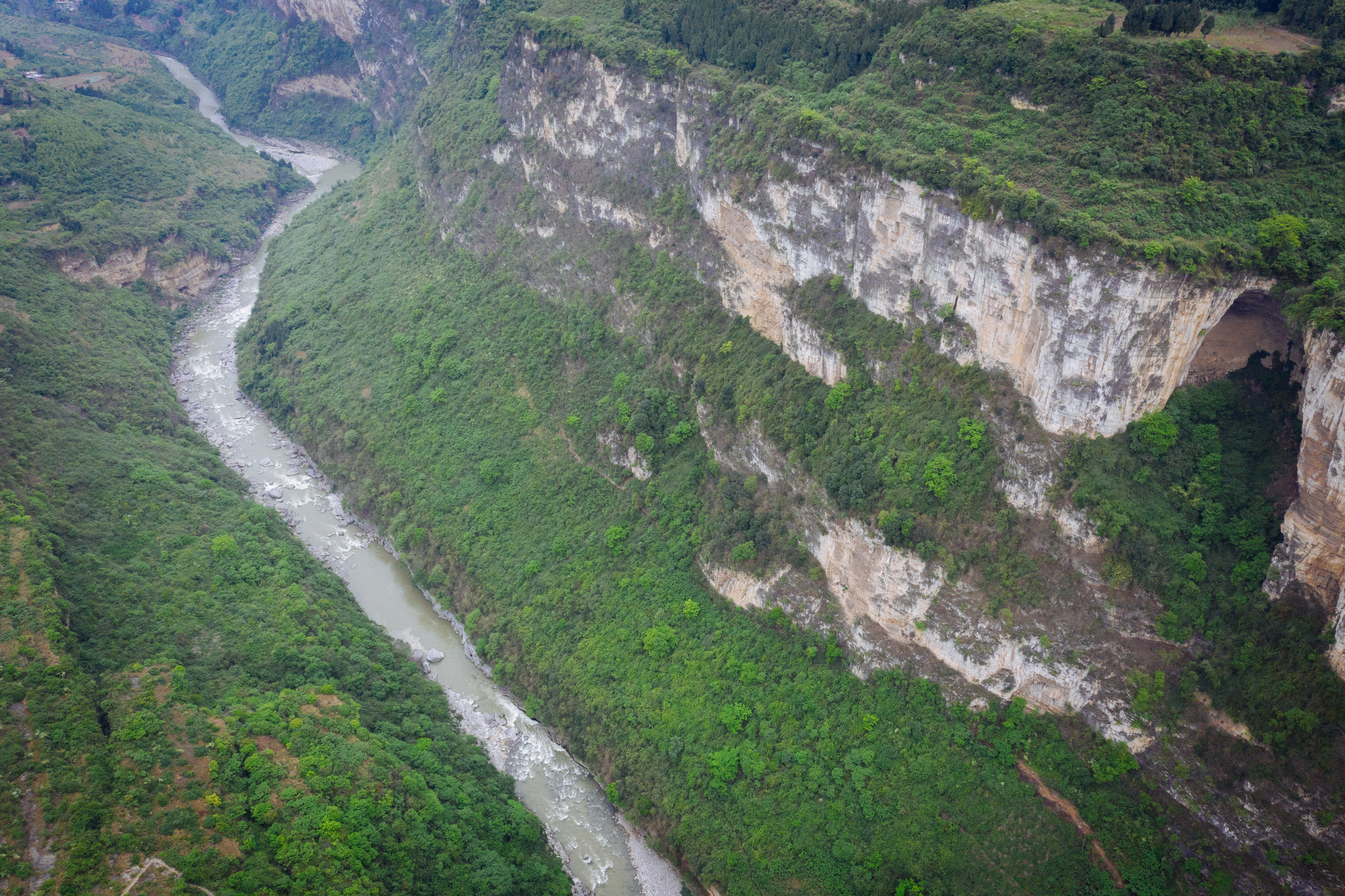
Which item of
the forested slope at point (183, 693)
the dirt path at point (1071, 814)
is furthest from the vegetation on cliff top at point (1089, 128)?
the forested slope at point (183, 693)

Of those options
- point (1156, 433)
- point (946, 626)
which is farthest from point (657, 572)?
point (1156, 433)

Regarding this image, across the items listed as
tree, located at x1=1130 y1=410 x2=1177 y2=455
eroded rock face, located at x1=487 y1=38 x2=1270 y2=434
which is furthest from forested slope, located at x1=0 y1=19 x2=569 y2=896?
tree, located at x1=1130 y1=410 x2=1177 y2=455

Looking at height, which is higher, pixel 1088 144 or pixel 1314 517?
pixel 1088 144

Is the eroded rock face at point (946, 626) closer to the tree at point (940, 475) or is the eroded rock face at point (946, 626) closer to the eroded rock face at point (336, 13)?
the tree at point (940, 475)

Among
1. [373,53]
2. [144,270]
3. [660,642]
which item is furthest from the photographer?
[373,53]

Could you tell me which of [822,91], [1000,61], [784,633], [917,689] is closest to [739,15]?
[822,91]

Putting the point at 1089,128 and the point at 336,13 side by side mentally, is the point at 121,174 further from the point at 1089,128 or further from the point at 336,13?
the point at 1089,128

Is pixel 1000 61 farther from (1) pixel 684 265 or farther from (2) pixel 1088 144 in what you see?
(1) pixel 684 265

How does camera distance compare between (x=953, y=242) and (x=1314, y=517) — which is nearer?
(x=1314, y=517)
